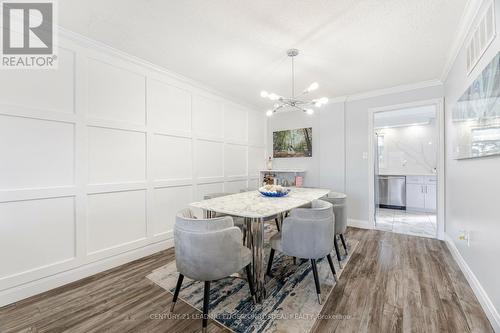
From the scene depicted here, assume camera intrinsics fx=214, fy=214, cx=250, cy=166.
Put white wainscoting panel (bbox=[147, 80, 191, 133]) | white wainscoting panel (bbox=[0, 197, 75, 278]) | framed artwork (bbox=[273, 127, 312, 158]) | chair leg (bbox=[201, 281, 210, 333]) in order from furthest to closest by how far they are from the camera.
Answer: framed artwork (bbox=[273, 127, 312, 158]) < white wainscoting panel (bbox=[147, 80, 191, 133]) < white wainscoting panel (bbox=[0, 197, 75, 278]) < chair leg (bbox=[201, 281, 210, 333])

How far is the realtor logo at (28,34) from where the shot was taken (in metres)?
1.87

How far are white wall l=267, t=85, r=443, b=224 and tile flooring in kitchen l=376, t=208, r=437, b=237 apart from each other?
1.93ft

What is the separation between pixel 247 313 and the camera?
170 cm

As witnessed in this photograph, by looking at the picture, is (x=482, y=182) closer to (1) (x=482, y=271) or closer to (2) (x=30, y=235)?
(1) (x=482, y=271)

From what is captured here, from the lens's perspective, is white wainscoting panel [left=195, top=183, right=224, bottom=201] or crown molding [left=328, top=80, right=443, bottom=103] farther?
white wainscoting panel [left=195, top=183, right=224, bottom=201]

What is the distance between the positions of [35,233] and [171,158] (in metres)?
1.61

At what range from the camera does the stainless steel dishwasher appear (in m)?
5.37

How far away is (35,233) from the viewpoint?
6.52 ft

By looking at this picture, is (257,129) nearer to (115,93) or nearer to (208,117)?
(208,117)

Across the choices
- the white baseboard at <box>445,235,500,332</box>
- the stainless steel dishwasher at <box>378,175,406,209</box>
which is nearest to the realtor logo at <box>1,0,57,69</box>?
the white baseboard at <box>445,235,500,332</box>

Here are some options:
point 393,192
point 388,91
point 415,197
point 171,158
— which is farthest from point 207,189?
point 415,197

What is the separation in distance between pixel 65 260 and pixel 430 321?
327cm

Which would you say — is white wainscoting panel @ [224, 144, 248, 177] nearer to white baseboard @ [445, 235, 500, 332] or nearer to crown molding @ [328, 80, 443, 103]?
crown molding @ [328, 80, 443, 103]

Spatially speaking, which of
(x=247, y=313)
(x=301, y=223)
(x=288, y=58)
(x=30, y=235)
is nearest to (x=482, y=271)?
(x=301, y=223)
